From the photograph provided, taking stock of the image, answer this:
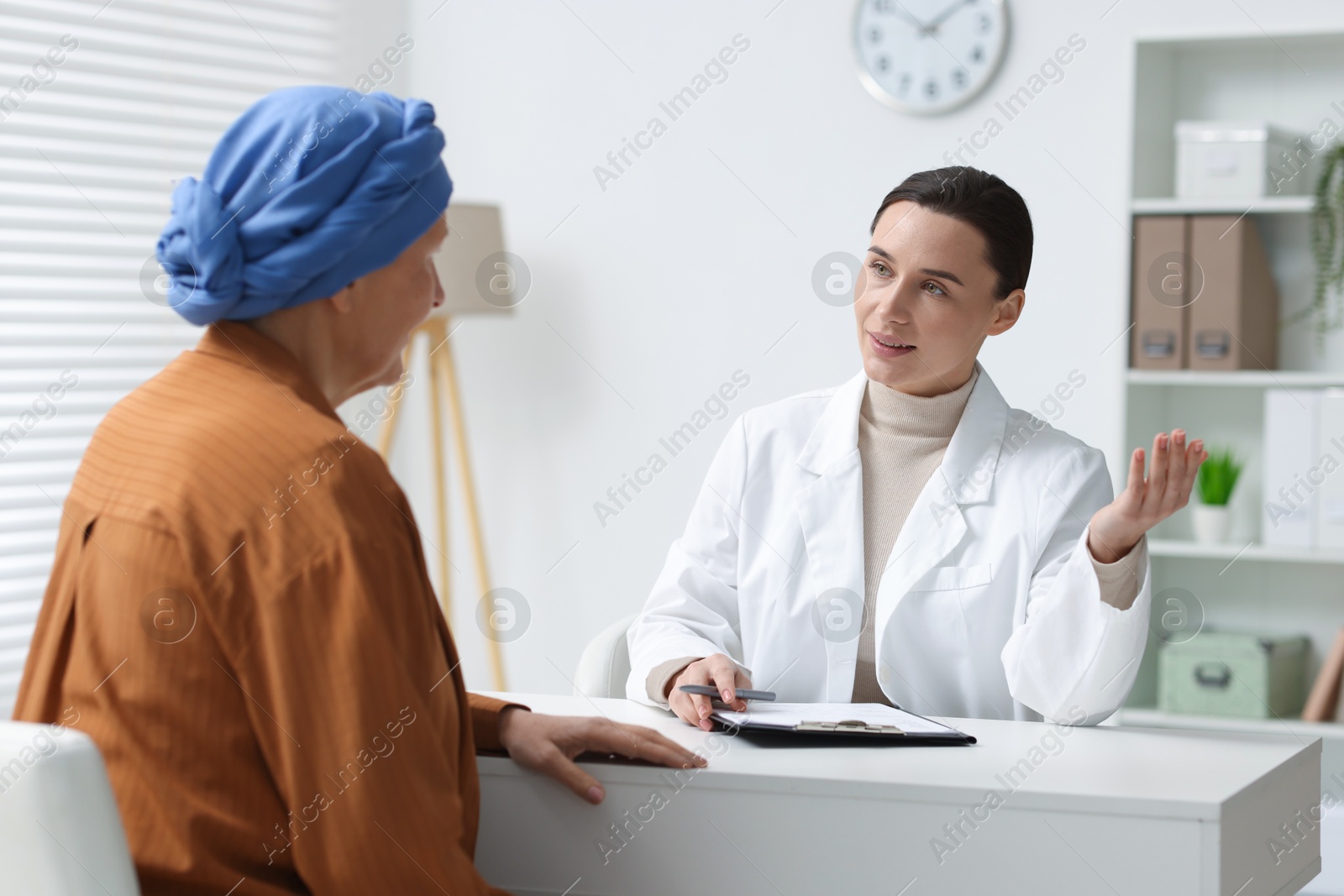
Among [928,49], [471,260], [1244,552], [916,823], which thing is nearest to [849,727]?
[916,823]

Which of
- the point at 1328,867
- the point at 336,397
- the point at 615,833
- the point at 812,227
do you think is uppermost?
the point at 812,227

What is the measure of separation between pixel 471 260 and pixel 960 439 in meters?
2.09

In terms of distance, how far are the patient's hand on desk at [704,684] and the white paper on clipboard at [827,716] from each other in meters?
0.02

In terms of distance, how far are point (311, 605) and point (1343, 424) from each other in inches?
112

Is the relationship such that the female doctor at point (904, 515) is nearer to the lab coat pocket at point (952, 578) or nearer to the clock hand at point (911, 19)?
the lab coat pocket at point (952, 578)

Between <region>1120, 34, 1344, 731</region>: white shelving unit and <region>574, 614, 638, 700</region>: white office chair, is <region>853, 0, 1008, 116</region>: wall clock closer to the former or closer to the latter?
<region>1120, 34, 1344, 731</region>: white shelving unit

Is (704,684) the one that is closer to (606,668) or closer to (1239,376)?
(606,668)

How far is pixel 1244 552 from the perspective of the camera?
125 inches

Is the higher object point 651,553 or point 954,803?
point 954,803

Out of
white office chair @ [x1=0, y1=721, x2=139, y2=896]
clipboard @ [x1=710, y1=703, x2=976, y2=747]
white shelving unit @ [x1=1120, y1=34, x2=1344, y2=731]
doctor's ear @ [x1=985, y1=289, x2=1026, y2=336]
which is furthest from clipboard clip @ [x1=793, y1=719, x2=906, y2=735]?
white shelving unit @ [x1=1120, y1=34, x2=1344, y2=731]

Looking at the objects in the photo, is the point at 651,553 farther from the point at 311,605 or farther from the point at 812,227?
the point at 311,605

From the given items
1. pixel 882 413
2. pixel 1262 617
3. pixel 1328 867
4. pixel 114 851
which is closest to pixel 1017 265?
pixel 882 413

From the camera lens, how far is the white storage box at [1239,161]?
10.5ft

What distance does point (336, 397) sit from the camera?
1.27m
